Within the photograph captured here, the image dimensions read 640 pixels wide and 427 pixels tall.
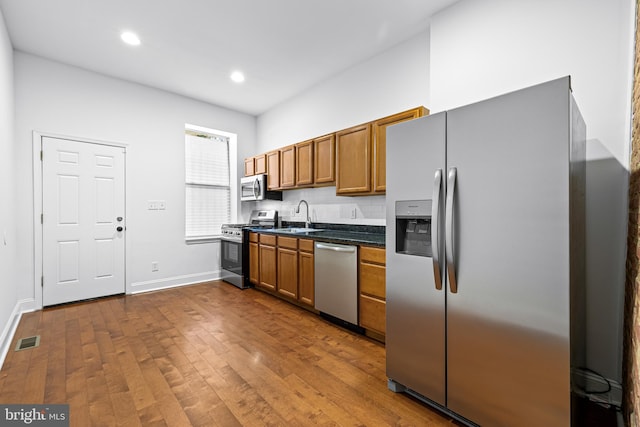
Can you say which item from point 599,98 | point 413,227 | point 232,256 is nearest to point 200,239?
point 232,256

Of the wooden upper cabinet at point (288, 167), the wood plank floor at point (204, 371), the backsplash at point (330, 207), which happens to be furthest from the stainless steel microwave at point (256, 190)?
the wood plank floor at point (204, 371)

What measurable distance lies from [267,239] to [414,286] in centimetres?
263

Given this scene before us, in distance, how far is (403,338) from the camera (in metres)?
1.91

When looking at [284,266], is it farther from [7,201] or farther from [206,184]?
[7,201]

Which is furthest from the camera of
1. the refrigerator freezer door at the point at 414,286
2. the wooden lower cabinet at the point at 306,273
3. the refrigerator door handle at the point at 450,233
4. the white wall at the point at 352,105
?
the wooden lower cabinet at the point at 306,273

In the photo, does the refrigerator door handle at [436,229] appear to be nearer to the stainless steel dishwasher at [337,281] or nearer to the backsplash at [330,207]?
the stainless steel dishwasher at [337,281]

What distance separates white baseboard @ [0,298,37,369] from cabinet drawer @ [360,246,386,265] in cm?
302

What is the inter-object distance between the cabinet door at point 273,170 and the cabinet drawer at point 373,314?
2.46 m

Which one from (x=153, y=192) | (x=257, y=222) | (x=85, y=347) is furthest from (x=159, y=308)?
(x=257, y=222)

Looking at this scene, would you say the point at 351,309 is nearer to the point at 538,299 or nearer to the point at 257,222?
the point at 538,299

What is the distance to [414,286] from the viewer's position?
184 cm

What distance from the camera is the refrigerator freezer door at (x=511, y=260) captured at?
4.28 ft

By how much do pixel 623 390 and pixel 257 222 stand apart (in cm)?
467

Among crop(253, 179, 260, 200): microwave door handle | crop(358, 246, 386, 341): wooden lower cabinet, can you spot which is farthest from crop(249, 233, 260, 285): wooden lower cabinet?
crop(358, 246, 386, 341): wooden lower cabinet
